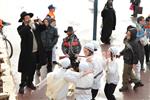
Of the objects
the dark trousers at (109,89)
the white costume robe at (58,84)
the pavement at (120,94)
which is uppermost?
the white costume robe at (58,84)

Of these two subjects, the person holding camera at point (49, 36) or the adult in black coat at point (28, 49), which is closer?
the adult in black coat at point (28, 49)

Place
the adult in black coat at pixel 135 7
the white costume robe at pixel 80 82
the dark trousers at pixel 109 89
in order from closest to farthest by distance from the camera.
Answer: the white costume robe at pixel 80 82, the dark trousers at pixel 109 89, the adult in black coat at pixel 135 7

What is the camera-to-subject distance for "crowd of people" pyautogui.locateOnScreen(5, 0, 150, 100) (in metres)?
9.55

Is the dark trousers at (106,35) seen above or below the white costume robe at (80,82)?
above

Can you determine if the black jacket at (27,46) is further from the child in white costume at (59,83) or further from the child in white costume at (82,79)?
the child in white costume at (82,79)

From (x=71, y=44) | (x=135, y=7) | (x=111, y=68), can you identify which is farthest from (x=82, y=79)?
(x=135, y=7)

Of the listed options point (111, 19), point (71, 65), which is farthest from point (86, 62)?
point (111, 19)

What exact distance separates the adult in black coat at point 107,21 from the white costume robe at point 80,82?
7.32 m

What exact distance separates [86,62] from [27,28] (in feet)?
7.63

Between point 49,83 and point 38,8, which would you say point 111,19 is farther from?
point 49,83

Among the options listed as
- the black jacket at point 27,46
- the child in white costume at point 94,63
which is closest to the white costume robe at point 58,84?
the child in white costume at point 94,63

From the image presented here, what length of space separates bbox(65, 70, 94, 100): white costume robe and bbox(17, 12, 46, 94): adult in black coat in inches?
98.9

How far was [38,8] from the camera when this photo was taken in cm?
2177

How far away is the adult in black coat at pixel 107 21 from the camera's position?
16578 millimetres
